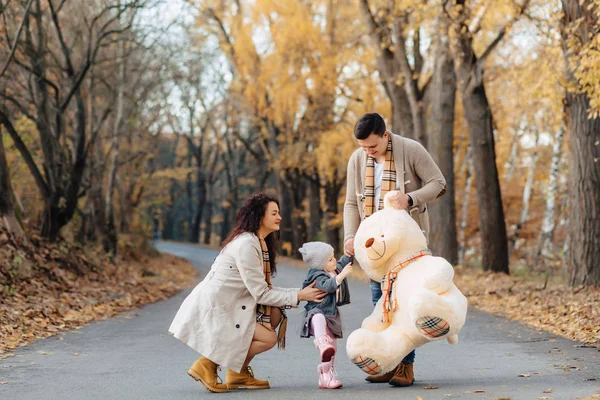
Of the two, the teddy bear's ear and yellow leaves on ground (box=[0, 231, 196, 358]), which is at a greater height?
the teddy bear's ear

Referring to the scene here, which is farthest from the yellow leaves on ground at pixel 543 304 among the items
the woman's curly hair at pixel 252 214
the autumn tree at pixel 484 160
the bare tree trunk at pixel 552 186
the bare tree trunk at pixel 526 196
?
the bare tree trunk at pixel 526 196

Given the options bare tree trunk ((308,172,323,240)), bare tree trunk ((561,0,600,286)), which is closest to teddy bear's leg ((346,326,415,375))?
bare tree trunk ((561,0,600,286))

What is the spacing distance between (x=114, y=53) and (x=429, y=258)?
72.4ft

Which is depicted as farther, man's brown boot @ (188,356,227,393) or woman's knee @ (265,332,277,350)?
woman's knee @ (265,332,277,350)

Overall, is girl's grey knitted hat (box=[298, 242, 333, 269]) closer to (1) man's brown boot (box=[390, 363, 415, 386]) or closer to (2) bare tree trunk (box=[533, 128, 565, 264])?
(1) man's brown boot (box=[390, 363, 415, 386])

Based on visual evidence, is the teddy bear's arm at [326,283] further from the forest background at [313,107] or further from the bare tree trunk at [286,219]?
the bare tree trunk at [286,219]

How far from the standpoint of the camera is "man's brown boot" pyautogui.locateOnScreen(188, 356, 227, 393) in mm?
6461

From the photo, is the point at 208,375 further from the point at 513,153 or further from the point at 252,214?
the point at 513,153

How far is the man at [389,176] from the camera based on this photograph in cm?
664

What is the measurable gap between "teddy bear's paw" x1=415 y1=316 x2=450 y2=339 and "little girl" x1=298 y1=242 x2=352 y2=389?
2.29 feet

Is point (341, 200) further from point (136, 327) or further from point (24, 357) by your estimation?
point (24, 357)

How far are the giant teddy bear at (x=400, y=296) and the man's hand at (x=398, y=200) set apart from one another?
0.02m

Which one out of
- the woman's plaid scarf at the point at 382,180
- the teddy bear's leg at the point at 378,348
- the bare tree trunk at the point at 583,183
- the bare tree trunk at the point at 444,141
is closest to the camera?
the teddy bear's leg at the point at 378,348

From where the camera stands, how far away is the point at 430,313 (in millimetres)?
5922
